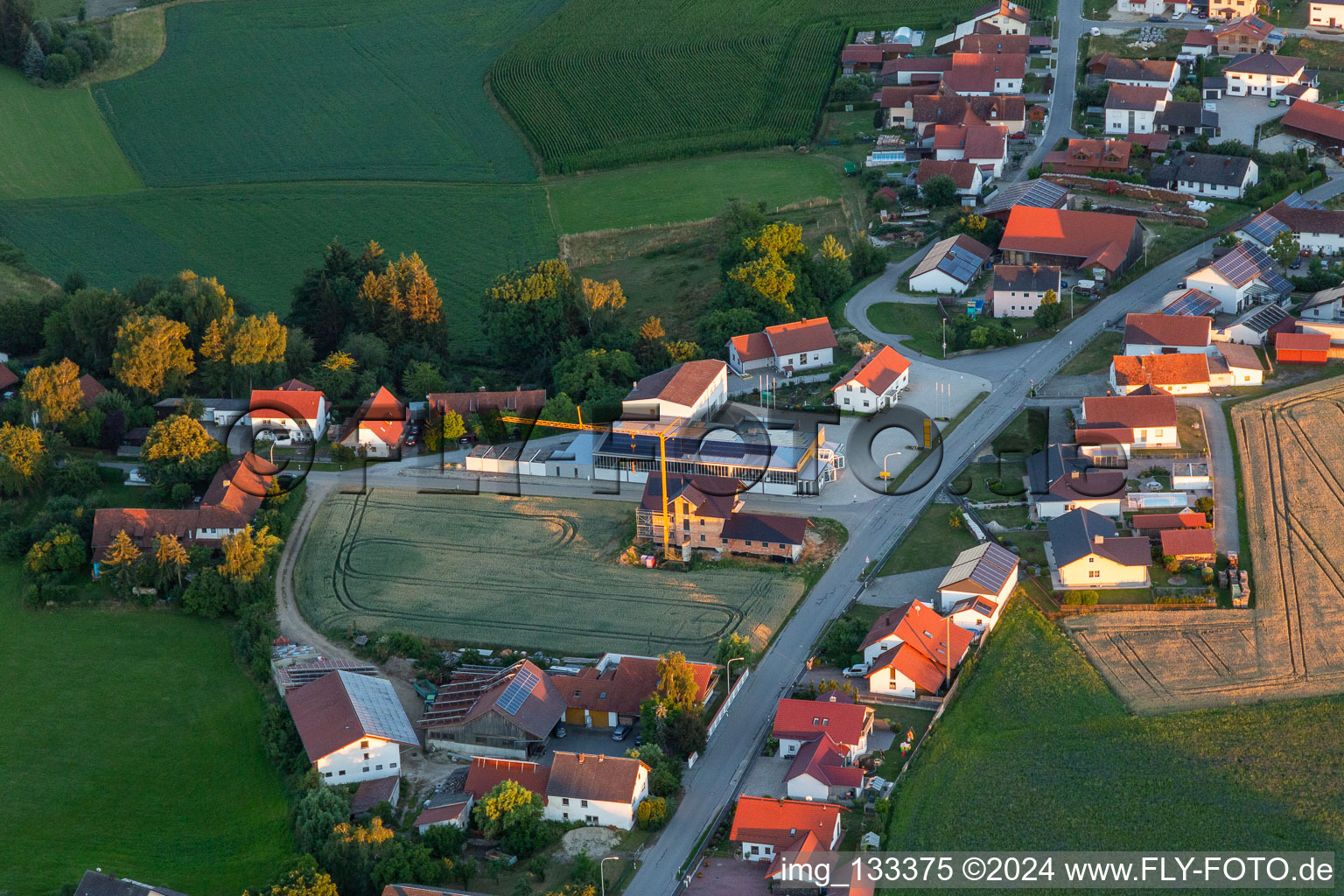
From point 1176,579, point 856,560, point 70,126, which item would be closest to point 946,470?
point 856,560

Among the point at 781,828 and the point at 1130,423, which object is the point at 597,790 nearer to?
the point at 781,828

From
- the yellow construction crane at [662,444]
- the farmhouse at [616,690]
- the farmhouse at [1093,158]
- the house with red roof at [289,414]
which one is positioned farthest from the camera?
the farmhouse at [1093,158]

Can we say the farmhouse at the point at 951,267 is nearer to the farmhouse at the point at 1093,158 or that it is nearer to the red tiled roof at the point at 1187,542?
the farmhouse at the point at 1093,158

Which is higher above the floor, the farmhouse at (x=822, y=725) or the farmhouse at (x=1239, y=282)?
the farmhouse at (x=1239, y=282)

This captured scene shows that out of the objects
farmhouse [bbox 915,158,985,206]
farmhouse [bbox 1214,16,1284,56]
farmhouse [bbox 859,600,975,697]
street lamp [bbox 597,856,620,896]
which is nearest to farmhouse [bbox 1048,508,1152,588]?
farmhouse [bbox 859,600,975,697]

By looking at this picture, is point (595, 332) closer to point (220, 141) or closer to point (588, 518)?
point (588, 518)

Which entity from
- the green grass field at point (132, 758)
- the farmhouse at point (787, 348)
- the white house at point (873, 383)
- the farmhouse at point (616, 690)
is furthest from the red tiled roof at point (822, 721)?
the farmhouse at point (787, 348)

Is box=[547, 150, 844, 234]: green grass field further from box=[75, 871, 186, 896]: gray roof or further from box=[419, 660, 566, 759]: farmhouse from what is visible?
box=[75, 871, 186, 896]: gray roof
